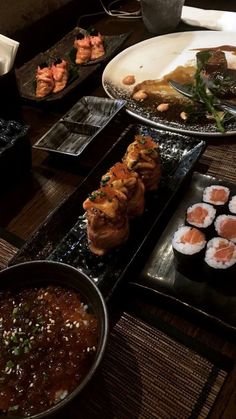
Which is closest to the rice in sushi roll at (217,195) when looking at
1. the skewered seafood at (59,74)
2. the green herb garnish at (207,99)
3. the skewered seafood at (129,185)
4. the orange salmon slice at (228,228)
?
the orange salmon slice at (228,228)

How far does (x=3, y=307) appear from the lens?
4.82 feet

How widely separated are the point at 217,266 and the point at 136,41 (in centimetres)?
301

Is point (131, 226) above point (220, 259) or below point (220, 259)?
below

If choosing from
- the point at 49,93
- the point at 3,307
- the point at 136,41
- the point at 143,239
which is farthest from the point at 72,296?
the point at 136,41

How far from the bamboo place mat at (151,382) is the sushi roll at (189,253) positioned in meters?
→ 0.33

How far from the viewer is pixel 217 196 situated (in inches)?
78.7

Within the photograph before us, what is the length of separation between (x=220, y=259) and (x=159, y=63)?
2.45 metres

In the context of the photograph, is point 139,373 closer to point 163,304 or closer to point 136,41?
point 163,304

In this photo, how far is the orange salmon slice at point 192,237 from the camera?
5.88 ft

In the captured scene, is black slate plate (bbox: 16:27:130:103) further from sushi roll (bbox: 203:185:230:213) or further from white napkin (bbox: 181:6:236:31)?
sushi roll (bbox: 203:185:230:213)

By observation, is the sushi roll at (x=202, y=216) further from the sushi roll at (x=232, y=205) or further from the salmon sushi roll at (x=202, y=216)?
the sushi roll at (x=232, y=205)

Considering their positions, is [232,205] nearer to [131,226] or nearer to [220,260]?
[220,260]

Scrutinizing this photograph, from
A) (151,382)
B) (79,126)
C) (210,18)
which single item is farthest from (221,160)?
(210,18)

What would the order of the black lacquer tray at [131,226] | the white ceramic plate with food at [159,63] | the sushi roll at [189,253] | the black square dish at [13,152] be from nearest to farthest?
the sushi roll at [189,253] < the black lacquer tray at [131,226] < the black square dish at [13,152] < the white ceramic plate with food at [159,63]
